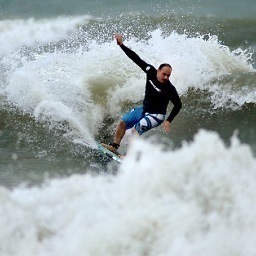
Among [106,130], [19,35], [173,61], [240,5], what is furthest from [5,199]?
[240,5]

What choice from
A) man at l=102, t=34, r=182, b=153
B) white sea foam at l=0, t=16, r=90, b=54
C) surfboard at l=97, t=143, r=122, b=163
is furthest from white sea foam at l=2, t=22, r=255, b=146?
white sea foam at l=0, t=16, r=90, b=54

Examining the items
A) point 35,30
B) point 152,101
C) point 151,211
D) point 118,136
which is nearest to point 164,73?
point 152,101

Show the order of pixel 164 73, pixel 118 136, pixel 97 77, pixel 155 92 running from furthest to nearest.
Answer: pixel 97 77
pixel 118 136
pixel 155 92
pixel 164 73

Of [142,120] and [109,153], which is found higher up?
[142,120]

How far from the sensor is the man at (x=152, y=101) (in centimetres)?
777

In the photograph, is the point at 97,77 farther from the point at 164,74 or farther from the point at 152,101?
the point at 164,74

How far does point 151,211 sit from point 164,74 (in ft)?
8.92

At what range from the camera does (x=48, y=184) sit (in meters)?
7.03

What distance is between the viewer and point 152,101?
796 cm

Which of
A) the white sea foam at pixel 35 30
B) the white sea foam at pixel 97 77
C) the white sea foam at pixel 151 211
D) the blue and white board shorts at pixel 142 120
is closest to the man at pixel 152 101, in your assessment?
the blue and white board shorts at pixel 142 120

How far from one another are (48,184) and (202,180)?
2.23 m

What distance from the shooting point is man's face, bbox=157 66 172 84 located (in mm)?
7652

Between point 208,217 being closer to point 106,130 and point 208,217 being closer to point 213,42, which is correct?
point 106,130

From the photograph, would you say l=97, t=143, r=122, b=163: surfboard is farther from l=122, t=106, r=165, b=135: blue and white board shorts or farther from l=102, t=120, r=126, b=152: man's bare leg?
l=122, t=106, r=165, b=135: blue and white board shorts
